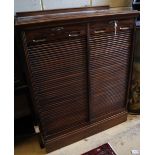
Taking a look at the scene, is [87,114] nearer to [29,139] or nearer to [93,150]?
[93,150]

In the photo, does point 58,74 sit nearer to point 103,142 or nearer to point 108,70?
point 108,70

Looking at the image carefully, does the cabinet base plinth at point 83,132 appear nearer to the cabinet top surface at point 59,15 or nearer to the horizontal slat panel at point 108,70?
the horizontal slat panel at point 108,70

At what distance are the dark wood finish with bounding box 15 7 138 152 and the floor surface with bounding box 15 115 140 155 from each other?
7cm

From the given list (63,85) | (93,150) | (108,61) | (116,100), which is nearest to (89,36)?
(108,61)

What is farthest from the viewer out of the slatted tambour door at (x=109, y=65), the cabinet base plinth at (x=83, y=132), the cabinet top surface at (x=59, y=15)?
the cabinet base plinth at (x=83, y=132)

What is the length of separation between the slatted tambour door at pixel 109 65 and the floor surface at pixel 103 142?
0.72ft

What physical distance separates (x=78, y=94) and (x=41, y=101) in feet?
1.14

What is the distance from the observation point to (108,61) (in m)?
1.67

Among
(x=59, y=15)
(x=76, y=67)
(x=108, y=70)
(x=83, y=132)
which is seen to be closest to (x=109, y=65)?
(x=108, y=70)

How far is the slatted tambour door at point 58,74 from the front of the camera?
53.5 inches

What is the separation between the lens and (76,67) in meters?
1.55

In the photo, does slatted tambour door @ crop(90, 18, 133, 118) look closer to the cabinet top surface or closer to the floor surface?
the cabinet top surface

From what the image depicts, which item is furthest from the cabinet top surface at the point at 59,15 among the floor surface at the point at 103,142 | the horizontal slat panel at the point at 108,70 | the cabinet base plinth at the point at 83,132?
the floor surface at the point at 103,142

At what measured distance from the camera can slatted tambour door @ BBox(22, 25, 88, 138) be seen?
1359 millimetres
